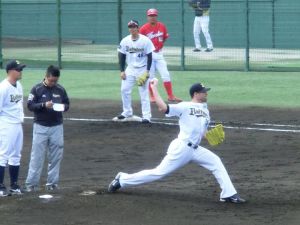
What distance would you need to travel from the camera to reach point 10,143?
38.4 feet

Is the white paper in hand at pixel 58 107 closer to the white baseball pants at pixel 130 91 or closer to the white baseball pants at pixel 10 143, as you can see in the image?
the white baseball pants at pixel 10 143

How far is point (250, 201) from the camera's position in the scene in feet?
36.5

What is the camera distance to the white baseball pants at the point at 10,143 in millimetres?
11703

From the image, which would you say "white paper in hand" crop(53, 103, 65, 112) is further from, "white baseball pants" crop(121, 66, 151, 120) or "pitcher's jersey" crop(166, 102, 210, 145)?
"white baseball pants" crop(121, 66, 151, 120)

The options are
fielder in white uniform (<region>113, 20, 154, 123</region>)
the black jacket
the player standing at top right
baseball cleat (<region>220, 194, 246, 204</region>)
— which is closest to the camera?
baseball cleat (<region>220, 194, 246, 204</region>)

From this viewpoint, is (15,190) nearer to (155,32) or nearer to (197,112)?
(197,112)

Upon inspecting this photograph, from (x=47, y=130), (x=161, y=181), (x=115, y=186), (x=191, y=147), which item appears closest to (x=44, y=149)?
(x=47, y=130)

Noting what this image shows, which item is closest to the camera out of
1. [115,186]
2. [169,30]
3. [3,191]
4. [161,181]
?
[115,186]

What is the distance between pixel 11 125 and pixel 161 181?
7.83ft

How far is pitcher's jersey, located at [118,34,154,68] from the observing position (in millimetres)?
17844

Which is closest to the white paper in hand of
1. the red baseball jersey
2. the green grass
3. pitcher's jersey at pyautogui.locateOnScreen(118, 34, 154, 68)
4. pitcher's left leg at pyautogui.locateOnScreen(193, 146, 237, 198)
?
pitcher's left leg at pyautogui.locateOnScreen(193, 146, 237, 198)

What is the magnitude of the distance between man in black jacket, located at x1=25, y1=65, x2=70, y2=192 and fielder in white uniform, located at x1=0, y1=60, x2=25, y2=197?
0.65ft

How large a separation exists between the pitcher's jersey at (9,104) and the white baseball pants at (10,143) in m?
0.08

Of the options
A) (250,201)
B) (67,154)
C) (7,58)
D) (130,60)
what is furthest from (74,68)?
(250,201)
